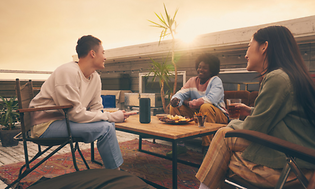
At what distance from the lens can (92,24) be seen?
358 inches

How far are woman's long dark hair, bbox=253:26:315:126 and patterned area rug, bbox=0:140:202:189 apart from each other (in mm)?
1315

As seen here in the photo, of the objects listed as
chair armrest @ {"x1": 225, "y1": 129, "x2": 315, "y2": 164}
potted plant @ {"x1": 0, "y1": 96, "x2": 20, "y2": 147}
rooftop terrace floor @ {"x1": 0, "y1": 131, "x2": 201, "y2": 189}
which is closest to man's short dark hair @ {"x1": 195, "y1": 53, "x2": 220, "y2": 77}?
A: rooftop terrace floor @ {"x1": 0, "y1": 131, "x2": 201, "y2": 189}

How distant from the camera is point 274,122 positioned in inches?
40.0

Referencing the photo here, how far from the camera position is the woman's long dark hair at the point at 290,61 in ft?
3.17

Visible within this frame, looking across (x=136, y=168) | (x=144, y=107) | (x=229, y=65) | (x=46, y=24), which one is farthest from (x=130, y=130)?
(x=46, y=24)

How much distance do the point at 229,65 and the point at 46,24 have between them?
8051 mm

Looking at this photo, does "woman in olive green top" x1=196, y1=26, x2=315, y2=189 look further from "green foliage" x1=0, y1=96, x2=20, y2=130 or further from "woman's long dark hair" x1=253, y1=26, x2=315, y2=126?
"green foliage" x1=0, y1=96, x2=20, y2=130

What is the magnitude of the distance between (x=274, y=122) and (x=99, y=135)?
131 centimetres

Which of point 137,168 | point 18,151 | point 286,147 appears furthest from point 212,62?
point 18,151

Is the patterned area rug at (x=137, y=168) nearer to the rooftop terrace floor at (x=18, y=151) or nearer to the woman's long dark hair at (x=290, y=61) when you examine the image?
the rooftop terrace floor at (x=18, y=151)

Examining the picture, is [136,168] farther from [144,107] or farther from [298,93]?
[298,93]

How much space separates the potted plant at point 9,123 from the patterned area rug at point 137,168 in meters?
1.16

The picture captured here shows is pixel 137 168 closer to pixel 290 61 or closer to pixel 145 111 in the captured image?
pixel 145 111

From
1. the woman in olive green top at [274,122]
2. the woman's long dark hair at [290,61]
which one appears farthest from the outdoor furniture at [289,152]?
the woman's long dark hair at [290,61]
